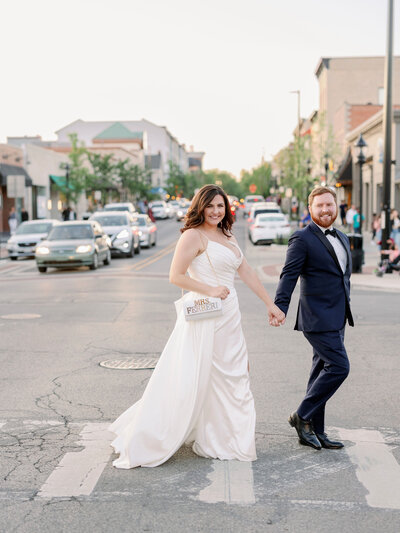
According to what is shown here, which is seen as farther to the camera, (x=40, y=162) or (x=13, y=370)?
(x=40, y=162)

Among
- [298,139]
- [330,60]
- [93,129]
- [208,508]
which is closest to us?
[208,508]

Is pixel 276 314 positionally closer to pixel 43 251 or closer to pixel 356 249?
pixel 356 249

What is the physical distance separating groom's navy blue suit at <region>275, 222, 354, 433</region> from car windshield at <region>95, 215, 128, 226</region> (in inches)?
966

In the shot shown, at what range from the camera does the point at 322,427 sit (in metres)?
5.65

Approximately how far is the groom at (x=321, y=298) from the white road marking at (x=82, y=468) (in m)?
1.44

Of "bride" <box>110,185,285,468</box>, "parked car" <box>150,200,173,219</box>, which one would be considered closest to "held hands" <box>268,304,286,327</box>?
"bride" <box>110,185,285,468</box>

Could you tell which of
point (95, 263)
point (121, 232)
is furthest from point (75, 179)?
point (95, 263)

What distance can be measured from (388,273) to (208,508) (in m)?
16.8

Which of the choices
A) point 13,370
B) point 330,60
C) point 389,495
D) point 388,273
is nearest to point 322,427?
point 389,495

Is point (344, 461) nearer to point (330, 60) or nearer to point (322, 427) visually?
point (322, 427)

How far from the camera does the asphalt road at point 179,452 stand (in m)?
4.26

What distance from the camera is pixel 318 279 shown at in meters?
5.52

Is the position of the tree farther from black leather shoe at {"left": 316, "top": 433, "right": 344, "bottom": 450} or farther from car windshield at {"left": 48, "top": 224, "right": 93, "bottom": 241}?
black leather shoe at {"left": 316, "top": 433, "right": 344, "bottom": 450}

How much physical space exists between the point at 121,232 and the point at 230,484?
79.2ft
